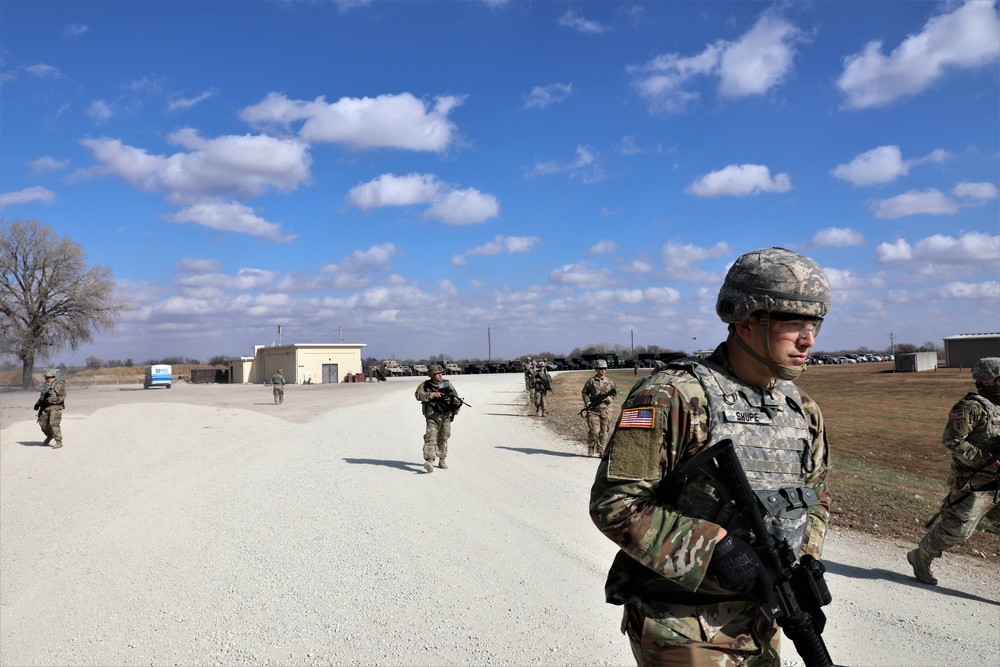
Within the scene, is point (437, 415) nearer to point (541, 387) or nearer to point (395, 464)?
point (395, 464)

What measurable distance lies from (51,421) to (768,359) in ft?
55.5

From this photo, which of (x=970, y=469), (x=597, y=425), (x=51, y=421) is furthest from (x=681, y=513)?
(x=51, y=421)

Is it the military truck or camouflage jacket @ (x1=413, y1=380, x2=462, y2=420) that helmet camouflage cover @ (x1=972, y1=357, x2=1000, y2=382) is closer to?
camouflage jacket @ (x1=413, y1=380, x2=462, y2=420)

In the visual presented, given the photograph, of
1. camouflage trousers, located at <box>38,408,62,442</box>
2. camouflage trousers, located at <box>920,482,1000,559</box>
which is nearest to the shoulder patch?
camouflage trousers, located at <box>920,482,1000,559</box>

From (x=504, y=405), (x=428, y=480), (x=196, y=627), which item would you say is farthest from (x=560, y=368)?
(x=196, y=627)

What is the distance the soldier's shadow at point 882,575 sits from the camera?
17.9ft

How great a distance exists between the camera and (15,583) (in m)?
6.10

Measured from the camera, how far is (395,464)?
39.0ft

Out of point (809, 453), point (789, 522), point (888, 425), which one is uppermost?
point (809, 453)

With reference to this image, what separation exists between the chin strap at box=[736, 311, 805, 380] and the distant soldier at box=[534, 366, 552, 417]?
61.4 ft

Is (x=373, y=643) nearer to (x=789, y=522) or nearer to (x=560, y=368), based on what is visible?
(x=789, y=522)

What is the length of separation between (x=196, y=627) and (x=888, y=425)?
2266 cm

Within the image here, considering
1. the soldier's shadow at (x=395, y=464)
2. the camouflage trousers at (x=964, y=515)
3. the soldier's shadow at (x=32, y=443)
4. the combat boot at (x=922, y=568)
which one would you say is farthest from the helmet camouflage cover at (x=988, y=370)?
the soldier's shadow at (x=32, y=443)

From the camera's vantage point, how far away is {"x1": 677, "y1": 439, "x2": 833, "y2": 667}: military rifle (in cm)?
216
